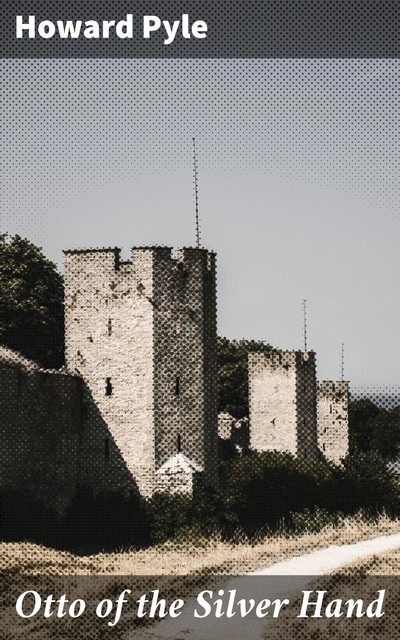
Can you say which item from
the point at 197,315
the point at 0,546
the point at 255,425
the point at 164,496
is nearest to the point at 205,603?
the point at 0,546

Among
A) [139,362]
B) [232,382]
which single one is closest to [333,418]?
[232,382]

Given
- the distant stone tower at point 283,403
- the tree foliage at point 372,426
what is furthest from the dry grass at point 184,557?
the tree foliage at point 372,426

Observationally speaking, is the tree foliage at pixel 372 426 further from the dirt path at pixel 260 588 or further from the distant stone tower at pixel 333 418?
the dirt path at pixel 260 588

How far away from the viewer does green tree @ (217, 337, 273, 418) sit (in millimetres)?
65188

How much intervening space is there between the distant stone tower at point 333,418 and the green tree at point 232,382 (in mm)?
8423

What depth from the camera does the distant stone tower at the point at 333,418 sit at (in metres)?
55.3

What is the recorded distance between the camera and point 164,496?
120 ft

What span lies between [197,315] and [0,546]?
11.4 meters

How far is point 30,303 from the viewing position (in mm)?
45469

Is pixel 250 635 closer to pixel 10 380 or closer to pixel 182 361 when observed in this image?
pixel 10 380

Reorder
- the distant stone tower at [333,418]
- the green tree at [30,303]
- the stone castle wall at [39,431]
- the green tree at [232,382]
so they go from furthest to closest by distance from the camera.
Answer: the green tree at [232,382]
the distant stone tower at [333,418]
the green tree at [30,303]
the stone castle wall at [39,431]

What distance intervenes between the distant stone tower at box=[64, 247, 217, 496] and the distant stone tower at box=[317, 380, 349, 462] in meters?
17.2

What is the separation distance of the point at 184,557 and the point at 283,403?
2341cm

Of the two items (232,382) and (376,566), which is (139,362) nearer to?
(376,566)
